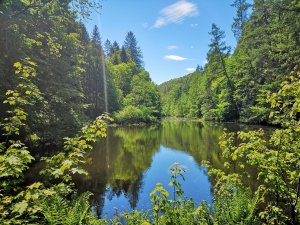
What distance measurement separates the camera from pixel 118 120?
46.6m

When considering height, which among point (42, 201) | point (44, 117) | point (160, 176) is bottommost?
point (160, 176)

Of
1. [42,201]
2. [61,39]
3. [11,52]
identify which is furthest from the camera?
[61,39]

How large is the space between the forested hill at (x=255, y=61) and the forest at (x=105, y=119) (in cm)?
18

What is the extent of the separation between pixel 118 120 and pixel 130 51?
151 ft

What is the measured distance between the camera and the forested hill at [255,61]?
2717cm

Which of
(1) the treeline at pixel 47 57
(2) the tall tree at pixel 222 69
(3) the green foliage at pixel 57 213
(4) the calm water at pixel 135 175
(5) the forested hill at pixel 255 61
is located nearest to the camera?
(3) the green foliage at pixel 57 213

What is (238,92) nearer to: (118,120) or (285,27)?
(285,27)

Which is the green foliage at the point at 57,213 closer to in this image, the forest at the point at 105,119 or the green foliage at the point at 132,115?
the forest at the point at 105,119

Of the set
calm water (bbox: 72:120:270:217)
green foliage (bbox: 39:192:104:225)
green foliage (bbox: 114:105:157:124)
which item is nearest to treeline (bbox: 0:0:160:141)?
green foliage (bbox: 39:192:104:225)

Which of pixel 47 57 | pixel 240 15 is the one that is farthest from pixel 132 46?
pixel 47 57

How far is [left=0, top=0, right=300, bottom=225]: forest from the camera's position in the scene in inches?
160

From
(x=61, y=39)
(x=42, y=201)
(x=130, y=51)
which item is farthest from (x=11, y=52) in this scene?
(x=130, y=51)

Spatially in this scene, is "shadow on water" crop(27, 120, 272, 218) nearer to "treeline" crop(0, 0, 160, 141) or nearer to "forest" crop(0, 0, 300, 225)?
"forest" crop(0, 0, 300, 225)

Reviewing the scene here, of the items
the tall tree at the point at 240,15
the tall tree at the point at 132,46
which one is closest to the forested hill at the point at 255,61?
the tall tree at the point at 240,15
